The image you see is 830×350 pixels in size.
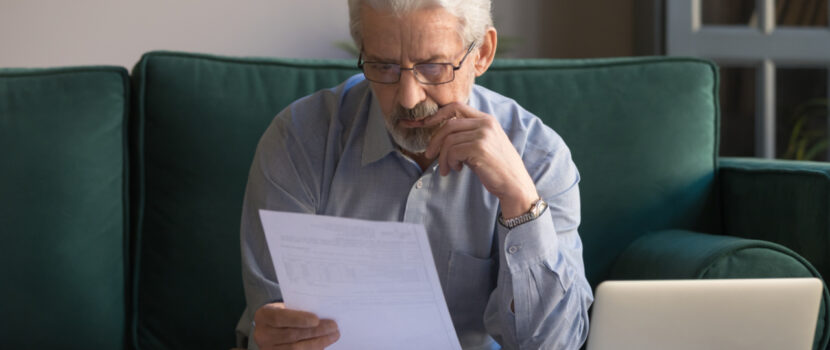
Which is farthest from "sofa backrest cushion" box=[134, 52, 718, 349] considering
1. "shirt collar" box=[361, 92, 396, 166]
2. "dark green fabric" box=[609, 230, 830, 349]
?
"shirt collar" box=[361, 92, 396, 166]

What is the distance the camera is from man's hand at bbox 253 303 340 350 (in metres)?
0.93

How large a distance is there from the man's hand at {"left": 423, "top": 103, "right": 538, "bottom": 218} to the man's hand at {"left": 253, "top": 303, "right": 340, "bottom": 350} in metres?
0.27

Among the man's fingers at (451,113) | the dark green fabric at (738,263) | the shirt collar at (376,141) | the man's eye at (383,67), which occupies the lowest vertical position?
the dark green fabric at (738,263)

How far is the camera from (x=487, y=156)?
1.03m

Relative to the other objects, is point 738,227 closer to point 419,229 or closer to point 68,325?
point 419,229

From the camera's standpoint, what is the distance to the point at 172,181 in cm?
152

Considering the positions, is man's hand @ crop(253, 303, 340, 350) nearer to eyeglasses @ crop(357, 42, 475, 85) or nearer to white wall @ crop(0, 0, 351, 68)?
eyeglasses @ crop(357, 42, 475, 85)

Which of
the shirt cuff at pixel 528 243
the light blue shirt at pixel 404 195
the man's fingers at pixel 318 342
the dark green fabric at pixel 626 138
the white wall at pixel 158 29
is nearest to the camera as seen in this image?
the man's fingers at pixel 318 342

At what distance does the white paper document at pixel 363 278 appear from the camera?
2.75 feet

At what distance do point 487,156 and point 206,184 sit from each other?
0.70m

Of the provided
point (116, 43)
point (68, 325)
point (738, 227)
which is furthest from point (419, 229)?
point (116, 43)

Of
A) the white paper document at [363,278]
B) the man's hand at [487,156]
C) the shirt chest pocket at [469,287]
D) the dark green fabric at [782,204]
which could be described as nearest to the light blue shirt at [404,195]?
the shirt chest pocket at [469,287]

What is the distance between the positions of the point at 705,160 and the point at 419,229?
105cm

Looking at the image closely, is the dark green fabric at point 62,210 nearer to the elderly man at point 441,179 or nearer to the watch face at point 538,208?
the elderly man at point 441,179
